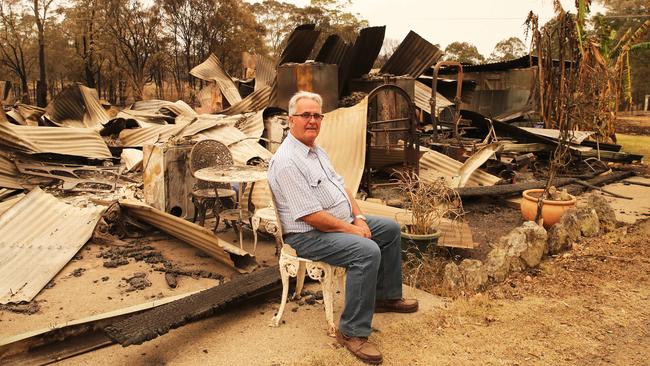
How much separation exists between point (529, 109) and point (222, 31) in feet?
59.2

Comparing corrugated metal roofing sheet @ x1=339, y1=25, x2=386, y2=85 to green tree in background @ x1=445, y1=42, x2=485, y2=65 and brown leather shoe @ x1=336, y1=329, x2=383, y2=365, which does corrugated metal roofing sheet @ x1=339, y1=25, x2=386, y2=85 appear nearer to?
brown leather shoe @ x1=336, y1=329, x2=383, y2=365

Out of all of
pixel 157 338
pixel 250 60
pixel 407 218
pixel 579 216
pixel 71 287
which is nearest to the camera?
pixel 157 338

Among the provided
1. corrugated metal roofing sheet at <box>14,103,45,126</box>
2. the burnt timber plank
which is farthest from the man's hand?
corrugated metal roofing sheet at <box>14,103,45,126</box>

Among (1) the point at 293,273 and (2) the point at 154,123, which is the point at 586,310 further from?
(2) the point at 154,123

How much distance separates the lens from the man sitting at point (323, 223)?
3047 mm

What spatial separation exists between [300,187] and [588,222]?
4.03 m

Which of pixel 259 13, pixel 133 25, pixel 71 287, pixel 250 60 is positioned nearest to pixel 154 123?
pixel 250 60

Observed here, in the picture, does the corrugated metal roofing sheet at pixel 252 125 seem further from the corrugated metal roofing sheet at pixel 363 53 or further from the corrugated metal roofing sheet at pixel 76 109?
the corrugated metal roofing sheet at pixel 76 109

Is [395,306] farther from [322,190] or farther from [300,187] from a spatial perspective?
[300,187]

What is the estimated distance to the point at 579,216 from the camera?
5672 millimetres

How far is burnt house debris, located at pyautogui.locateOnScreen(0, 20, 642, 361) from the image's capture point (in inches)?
181

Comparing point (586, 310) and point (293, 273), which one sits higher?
point (293, 273)

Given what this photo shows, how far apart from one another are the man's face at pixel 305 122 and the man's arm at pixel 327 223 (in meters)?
0.51

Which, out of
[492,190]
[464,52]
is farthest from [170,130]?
[464,52]
